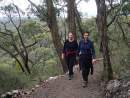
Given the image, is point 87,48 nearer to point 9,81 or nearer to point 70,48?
point 70,48

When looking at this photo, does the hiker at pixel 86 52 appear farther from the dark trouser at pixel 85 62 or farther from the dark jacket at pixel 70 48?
the dark jacket at pixel 70 48

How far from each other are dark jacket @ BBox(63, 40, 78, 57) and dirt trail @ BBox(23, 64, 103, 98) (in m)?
1.05

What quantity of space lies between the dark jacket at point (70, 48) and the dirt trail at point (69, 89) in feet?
3.43

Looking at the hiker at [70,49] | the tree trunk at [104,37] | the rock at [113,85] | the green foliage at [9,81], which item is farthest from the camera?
the green foliage at [9,81]

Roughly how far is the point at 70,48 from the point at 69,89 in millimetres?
1488

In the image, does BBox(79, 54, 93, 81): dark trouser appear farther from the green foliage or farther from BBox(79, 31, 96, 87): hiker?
the green foliage

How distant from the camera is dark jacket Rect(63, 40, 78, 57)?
1260 cm

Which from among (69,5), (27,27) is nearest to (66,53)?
(69,5)

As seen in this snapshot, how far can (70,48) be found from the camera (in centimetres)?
1270

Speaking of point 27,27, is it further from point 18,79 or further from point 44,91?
point 44,91

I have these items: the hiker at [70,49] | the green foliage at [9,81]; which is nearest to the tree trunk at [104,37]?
the hiker at [70,49]

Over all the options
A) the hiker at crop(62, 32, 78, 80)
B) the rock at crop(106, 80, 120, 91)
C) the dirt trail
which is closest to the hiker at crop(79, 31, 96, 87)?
the dirt trail

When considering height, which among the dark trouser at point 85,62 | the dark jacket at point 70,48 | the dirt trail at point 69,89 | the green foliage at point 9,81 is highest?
the dark jacket at point 70,48

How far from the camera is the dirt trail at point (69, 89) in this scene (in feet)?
37.0
